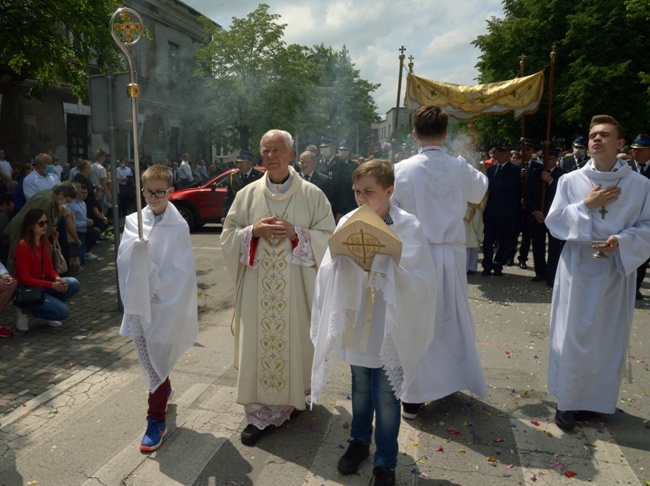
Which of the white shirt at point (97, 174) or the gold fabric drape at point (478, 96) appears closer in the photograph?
the gold fabric drape at point (478, 96)

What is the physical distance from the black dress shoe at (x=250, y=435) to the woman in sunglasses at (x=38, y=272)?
3615 mm

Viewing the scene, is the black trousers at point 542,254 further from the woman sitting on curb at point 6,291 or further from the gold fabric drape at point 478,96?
the woman sitting on curb at point 6,291

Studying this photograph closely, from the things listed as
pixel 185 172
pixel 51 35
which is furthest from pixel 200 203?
pixel 185 172

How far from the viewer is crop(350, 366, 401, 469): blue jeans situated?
3.20m

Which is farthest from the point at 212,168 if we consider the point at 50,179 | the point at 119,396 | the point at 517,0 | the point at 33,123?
the point at 119,396

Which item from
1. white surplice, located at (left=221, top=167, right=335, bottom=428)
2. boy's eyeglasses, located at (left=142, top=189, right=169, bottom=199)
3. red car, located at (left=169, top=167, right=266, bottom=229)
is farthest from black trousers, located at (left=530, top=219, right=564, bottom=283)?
red car, located at (left=169, top=167, right=266, bottom=229)

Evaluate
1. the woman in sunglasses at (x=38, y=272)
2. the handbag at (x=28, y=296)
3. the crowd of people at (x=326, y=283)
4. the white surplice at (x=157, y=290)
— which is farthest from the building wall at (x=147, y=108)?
the crowd of people at (x=326, y=283)

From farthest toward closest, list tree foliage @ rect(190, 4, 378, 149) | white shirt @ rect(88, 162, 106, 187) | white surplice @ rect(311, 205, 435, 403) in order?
tree foliage @ rect(190, 4, 378, 149) → white shirt @ rect(88, 162, 106, 187) → white surplice @ rect(311, 205, 435, 403)

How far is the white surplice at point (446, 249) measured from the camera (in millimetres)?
4254

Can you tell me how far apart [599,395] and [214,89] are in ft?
79.5

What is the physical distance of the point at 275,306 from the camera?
13.2 feet

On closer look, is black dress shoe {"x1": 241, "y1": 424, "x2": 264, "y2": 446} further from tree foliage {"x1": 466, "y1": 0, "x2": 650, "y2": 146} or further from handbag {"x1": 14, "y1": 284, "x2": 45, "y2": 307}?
tree foliage {"x1": 466, "y1": 0, "x2": 650, "y2": 146}

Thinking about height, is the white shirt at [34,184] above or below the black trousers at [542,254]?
above

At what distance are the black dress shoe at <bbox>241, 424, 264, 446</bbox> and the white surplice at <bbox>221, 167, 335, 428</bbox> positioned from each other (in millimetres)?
42
